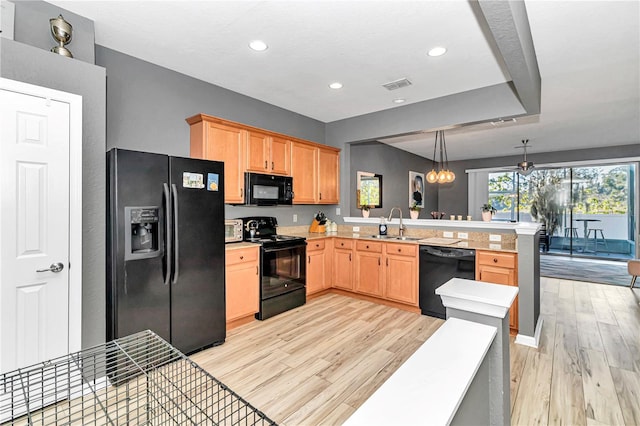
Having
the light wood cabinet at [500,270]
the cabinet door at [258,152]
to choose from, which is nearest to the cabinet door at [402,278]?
the light wood cabinet at [500,270]

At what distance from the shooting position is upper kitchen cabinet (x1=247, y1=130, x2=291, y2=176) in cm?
383

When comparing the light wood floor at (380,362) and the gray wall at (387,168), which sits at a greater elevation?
the gray wall at (387,168)

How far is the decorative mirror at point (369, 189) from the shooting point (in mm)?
5875

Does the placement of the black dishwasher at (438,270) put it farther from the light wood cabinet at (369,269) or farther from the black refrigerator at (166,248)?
the black refrigerator at (166,248)

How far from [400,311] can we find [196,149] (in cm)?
Answer: 311

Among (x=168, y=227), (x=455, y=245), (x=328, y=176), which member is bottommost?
(x=455, y=245)

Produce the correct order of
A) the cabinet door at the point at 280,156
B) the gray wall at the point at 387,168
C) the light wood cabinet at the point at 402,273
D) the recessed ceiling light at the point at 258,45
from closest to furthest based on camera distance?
the recessed ceiling light at the point at 258,45, the light wood cabinet at the point at 402,273, the cabinet door at the point at 280,156, the gray wall at the point at 387,168

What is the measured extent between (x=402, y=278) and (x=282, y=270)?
59.8 inches

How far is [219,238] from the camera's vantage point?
9.94 feet

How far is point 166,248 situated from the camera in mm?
2654

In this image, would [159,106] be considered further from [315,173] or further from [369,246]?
[369,246]

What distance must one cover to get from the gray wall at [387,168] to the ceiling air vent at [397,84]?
155 centimetres

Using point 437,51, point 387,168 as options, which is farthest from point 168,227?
point 387,168

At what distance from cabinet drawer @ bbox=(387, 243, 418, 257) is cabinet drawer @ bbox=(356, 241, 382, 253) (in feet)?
0.49
